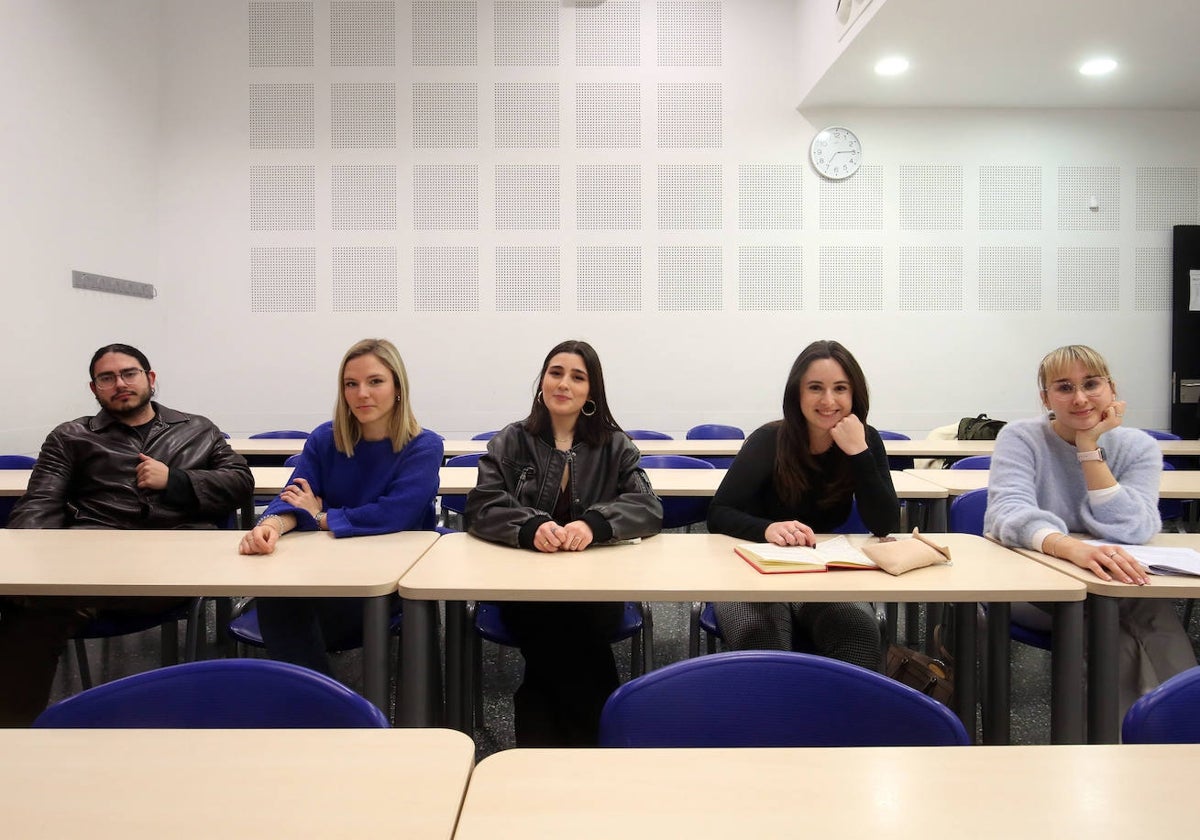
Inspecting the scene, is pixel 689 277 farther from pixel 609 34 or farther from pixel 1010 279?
pixel 1010 279

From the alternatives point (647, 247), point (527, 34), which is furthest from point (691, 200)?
point (527, 34)

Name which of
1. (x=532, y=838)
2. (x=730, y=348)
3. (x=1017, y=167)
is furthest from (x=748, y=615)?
(x=1017, y=167)

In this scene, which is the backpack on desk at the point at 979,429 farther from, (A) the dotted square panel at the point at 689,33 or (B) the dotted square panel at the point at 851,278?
(A) the dotted square panel at the point at 689,33

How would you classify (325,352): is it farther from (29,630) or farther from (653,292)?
(29,630)

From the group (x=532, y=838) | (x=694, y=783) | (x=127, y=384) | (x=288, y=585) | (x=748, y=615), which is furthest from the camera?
(x=127, y=384)

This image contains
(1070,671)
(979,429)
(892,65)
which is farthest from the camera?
(892,65)

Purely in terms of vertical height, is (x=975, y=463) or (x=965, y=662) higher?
(x=975, y=463)

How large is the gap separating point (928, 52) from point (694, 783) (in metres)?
5.34

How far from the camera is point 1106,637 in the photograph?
5.45ft

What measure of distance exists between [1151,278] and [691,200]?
3.90 meters

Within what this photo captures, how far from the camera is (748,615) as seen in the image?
80.0 inches

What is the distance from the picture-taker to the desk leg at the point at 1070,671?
1646 millimetres

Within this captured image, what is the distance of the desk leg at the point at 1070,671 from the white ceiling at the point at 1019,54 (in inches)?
151

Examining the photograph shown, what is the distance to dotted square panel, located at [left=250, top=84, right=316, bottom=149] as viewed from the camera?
5.91 meters
